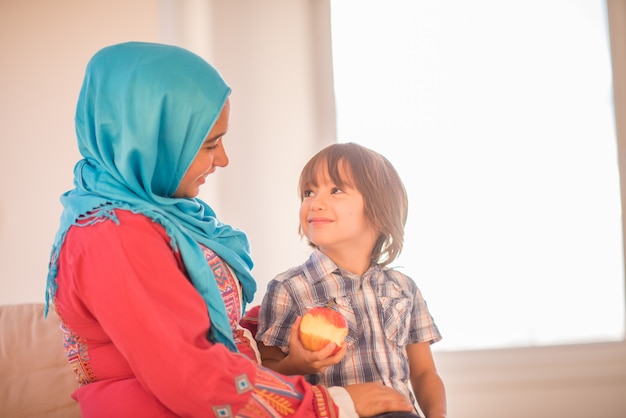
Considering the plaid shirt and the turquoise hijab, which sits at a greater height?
the turquoise hijab

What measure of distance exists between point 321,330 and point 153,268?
412mm

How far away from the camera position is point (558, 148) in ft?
9.22

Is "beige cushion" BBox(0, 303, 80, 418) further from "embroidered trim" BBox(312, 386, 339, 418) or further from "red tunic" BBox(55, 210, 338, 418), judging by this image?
"embroidered trim" BBox(312, 386, 339, 418)

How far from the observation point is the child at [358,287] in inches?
62.1

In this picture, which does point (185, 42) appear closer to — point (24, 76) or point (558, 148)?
point (24, 76)

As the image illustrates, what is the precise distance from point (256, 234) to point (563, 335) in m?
1.43

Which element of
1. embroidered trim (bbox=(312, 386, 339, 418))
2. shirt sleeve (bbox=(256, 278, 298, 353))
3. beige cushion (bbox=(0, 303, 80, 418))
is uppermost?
shirt sleeve (bbox=(256, 278, 298, 353))

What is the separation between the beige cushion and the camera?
5.93 feet

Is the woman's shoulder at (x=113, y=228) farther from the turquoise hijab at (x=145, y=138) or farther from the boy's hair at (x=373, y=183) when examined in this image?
the boy's hair at (x=373, y=183)

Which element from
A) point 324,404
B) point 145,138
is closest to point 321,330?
point 324,404

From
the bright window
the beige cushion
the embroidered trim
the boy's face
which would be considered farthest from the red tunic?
the bright window

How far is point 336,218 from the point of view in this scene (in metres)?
1.63

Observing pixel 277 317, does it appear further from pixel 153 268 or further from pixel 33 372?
pixel 33 372

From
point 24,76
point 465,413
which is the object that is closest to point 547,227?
point 465,413
